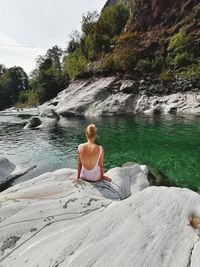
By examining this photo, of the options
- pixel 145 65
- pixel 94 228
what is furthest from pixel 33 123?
pixel 94 228

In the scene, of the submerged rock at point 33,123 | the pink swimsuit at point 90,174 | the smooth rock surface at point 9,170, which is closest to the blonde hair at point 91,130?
the pink swimsuit at point 90,174

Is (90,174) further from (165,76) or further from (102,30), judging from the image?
(102,30)

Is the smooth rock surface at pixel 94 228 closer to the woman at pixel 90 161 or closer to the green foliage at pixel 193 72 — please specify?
the woman at pixel 90 161

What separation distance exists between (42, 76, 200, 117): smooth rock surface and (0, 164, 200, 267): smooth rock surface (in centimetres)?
3842

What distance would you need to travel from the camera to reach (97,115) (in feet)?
163

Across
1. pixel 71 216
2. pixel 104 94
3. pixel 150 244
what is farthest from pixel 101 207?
pixel 104 94

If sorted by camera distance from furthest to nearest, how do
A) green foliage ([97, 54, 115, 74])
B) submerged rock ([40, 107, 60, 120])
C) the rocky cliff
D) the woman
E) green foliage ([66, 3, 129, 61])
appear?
green foliage ([66, 3, 129, 61]), green foliage ([97, 54, 115, 74]), the rocky cliff, submerged rock ([40, 107, 60, 120]), the woman

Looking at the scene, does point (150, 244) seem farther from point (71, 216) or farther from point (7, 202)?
point (7, 202)

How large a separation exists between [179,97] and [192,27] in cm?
1840

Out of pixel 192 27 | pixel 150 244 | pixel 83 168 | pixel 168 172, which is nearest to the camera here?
pixel 150 244

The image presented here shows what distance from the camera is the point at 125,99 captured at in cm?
5106

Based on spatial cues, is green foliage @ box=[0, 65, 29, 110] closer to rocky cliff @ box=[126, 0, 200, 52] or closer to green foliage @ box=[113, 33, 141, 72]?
rocky cliff @ box=[126, 0, 200, 52]

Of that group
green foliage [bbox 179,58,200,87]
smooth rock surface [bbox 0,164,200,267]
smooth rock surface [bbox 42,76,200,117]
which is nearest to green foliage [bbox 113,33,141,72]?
smooth rock surface [bbox 42,76,200,117]

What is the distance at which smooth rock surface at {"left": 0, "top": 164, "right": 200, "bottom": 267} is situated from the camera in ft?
15.8
